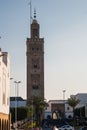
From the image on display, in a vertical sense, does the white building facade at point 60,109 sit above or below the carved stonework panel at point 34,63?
below

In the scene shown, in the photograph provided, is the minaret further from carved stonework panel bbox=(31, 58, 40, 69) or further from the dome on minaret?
the dome on minaret

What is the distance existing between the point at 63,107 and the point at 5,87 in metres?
120

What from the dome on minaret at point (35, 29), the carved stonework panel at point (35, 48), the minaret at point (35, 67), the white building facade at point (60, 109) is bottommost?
the white building facade at point (60, 109)

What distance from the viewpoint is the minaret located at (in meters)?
128

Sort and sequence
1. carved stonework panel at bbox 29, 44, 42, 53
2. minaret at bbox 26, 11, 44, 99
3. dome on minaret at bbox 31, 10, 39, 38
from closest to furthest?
1. minaret at bbox 26, 11, 44, 99
2. carved stonework panel at bbox 29, 44, 42, 53
3. dome on minaret at bbox 31, 10, 39, 38

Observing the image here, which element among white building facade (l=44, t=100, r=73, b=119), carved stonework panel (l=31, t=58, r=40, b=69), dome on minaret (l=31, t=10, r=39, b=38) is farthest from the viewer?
white building facade (l=44, t=100, r=73, b=119)

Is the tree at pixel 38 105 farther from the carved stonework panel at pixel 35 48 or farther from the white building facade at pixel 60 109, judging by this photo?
the white building facade at pixel 60 109

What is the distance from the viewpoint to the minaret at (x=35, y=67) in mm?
128000

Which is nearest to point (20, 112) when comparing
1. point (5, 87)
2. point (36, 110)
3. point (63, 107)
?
point (36, 110)

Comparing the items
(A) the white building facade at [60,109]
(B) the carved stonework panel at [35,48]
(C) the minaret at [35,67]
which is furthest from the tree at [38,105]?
(A) the white building facade at [60,109]

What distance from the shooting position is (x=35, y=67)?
128875 millimetres

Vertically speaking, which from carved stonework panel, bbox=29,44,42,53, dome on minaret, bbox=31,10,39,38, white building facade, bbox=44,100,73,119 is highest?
dome on minaret, bbox=31,10,39,38

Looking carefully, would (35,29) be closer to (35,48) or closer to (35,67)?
(35,48)

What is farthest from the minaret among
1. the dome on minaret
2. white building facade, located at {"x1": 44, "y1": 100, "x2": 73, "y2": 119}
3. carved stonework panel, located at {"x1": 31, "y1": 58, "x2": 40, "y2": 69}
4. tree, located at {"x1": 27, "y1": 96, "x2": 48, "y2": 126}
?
white building facade, located at {"x1": 44, "y1": 100, "x2": 73, "y2": 119}
